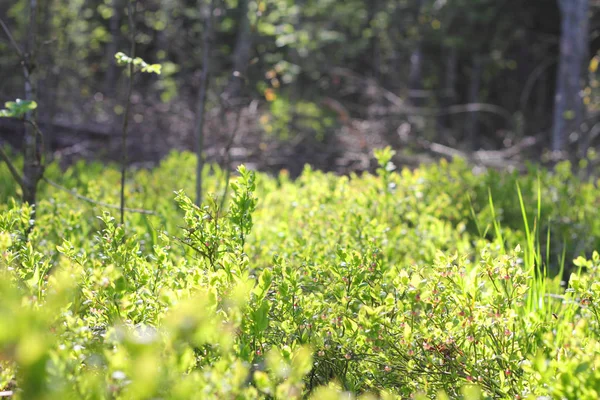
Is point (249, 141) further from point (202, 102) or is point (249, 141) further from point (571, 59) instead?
point (202, 102)

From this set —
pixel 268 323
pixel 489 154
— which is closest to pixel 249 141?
pixel 489 154

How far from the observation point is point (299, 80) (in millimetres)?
20000

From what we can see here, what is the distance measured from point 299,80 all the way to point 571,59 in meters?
11.4

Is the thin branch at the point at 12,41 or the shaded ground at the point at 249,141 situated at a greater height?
the thin branch at the point at 12,41

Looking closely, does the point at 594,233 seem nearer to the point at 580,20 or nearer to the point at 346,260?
the point at 346,260

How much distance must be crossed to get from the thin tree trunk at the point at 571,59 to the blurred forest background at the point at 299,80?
0.06 feet

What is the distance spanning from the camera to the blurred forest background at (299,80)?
845 centimetres

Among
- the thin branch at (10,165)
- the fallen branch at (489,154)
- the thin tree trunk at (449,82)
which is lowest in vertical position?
the thin tree trunk at (449,82)

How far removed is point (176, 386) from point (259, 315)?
0.56 meters

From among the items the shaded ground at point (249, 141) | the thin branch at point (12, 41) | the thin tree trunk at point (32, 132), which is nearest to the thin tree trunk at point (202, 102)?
the thin tree trunk at point (32, 132)

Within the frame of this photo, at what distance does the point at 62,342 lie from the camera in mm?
1607

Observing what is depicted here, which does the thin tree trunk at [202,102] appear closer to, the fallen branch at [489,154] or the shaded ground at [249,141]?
the shaded ground at [249,141]

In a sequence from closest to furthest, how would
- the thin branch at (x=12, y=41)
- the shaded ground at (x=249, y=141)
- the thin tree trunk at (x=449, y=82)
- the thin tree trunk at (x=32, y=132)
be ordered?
the thin branch at (x=12, y=41) < the thin tree trunk at (x=32, y=132) < the shaded ground at (x=249, y=141) < the thin tree trunk at (x=449, y=82)

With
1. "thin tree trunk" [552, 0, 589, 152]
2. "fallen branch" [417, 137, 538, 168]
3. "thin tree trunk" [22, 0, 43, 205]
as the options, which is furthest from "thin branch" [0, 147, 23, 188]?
"thin tree trunk" [552, 0, 589, 152]
